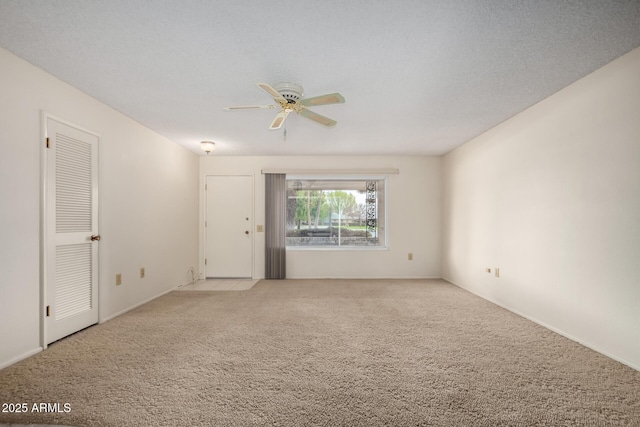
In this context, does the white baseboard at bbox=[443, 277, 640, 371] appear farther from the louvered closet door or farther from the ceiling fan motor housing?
the louvered closet door

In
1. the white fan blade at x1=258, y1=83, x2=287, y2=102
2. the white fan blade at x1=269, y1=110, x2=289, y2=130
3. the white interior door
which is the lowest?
the white interior door

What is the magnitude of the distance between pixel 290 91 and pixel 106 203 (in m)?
2.33

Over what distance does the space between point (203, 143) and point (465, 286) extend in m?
4.54

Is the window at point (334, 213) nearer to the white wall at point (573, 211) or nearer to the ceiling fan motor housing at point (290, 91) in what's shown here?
the white wall at point (573, 211)

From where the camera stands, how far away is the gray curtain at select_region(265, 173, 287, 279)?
5.07 m

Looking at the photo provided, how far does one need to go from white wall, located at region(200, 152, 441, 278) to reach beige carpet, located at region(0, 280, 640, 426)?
1.99 meters

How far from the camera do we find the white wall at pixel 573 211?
2049 millimetres

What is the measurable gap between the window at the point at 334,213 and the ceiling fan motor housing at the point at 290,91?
2.97 metres

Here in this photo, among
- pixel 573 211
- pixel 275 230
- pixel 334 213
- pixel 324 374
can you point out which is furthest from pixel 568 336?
pixel 275 230

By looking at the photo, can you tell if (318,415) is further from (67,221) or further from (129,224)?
(129,224)

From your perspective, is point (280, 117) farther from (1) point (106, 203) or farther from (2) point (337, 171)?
(2) point (337, 171)

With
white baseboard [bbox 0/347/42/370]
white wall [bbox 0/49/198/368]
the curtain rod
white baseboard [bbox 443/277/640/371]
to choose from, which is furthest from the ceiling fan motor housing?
white baseboard [bbox 443/277/640/371]

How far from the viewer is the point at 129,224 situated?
3.31 m

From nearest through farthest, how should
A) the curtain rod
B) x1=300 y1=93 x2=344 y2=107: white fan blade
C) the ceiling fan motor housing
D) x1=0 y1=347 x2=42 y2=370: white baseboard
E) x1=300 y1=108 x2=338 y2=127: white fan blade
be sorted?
1. x1=0 y1=347 x2=42 y2=370: white baseboard
2. x1=300 y1=93 x2=344 y2=107: white fan blade
3. the ceiling fan motor housing
4. x1=300 y1=108 x2=338 y2=127: white fan blade
5. the curtain rod
